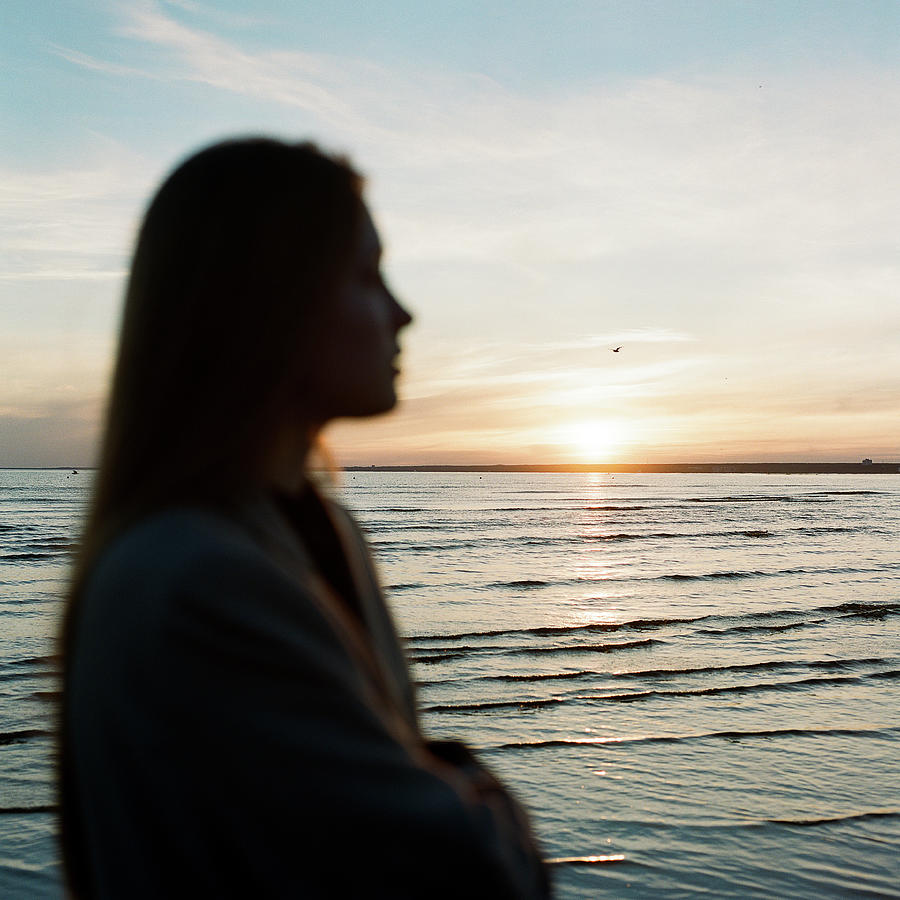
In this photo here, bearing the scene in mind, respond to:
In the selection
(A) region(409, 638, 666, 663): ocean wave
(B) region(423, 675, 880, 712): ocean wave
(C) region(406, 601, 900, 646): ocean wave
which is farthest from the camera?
(C) region(406, 601, 900, 646): ocean wave

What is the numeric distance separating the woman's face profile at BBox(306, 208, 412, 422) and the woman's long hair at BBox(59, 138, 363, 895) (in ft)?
0.09

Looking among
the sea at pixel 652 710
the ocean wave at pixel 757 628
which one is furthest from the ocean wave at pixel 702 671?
the ocean wave at pixel 757 628

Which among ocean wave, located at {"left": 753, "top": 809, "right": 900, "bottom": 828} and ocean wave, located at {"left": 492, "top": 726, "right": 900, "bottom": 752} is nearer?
ocean wave, located at {"left": 753, "top": 809, "right": 900, "bottom": 828}

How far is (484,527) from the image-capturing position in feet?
128

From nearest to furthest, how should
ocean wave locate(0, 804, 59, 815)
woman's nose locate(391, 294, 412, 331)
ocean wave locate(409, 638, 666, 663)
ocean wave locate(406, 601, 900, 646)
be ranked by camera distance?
woman's nose locate(391, 294, 412, 331)
ocean wave locate(0, 804, 59, 815)
ocean wave locate(409, 638, 666, 663)
ocean wave locate(406, 601, 900, 646)

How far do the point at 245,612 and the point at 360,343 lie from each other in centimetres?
40

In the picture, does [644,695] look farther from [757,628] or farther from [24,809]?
[24,809]

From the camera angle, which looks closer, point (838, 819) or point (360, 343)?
point (360, 343)

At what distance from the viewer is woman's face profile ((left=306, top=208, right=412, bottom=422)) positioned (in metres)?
1.10

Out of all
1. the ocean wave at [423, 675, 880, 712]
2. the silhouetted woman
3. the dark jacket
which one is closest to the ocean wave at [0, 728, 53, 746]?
the ocean wave at [423, 675, 880, 712]

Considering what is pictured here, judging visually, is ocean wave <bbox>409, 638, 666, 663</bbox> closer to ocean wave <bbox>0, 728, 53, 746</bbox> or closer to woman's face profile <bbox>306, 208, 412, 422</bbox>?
ocean wave <bbox>0, 728, 53, 746</bbox>

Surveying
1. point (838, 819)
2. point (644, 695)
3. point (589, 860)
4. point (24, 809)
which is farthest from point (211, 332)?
point (644, 695)

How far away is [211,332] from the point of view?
39.3 inches

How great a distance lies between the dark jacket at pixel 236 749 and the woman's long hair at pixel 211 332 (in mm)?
102
